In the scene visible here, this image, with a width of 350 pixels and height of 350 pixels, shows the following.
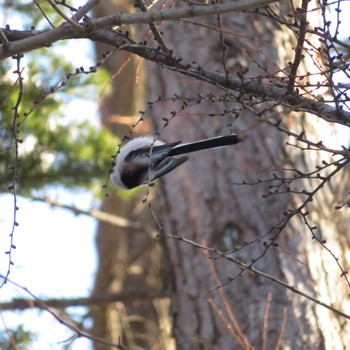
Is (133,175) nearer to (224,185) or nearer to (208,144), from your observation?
(208,144)

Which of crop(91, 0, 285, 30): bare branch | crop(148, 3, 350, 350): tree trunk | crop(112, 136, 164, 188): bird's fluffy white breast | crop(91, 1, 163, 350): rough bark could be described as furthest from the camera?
crop(91, 1, 163, 350): rough bark

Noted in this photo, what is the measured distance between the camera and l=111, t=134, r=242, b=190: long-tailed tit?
10.7ft

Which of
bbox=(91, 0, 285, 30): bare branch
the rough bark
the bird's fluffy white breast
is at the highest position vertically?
the rough bark

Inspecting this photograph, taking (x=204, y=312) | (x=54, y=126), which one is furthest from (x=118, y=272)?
(x=204, y=312)

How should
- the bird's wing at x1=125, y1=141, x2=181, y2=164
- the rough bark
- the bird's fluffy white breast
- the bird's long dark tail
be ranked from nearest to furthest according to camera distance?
the bird's long dark tail
the bird's wing at x1=125, y1=141, x2=181, y2=164
the bird's fluffy white breast
the rough bark

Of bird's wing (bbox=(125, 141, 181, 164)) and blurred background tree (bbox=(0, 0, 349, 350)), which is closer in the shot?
bird's wing (bbox=(125, 141, 181, 164))

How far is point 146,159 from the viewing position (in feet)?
11.0

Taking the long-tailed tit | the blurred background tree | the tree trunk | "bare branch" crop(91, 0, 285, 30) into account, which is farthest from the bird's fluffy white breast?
"bare branch" crop(91, 0, 285, 30)

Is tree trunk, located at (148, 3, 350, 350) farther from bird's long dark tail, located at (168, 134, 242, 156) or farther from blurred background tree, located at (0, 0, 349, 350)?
bird's long dark tail, located at (168, 134, 242, 156)

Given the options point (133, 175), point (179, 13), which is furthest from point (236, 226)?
point (179, 13)

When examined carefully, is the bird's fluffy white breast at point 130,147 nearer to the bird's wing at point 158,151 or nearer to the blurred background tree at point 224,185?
the bird's wing at point 158,151

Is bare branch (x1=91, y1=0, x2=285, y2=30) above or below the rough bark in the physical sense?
below

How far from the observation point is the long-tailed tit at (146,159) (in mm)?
3264

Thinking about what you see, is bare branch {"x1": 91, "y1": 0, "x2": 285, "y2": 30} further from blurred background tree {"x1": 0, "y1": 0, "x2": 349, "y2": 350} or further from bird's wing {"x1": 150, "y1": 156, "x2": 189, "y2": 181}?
blurred background tree {"x1": 0, "y1": 0, "x2": 349, "y2": 350}
